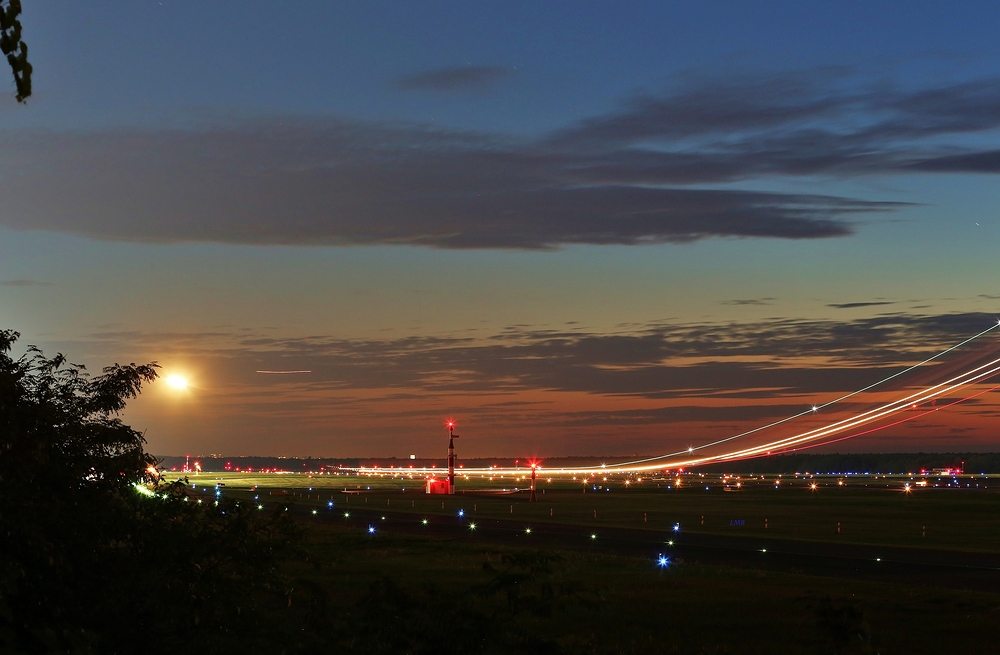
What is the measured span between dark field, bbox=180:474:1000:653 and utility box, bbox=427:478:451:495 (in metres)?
34.7

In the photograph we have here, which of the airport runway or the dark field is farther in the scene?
the airport runway

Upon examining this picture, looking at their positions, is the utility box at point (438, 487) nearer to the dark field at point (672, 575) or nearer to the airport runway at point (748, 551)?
the dark field at point (672, 575)

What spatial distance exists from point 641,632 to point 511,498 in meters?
84.5

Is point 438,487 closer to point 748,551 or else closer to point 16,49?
point 748,551

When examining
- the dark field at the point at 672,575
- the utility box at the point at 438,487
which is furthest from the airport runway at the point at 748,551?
the utility box at the point at 438,487

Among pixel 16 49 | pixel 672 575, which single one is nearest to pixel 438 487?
pixel 672 575

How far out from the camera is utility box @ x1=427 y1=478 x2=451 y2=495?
12062cm

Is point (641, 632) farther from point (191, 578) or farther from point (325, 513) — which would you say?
point (325, 513)

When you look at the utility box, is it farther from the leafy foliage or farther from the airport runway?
the leafy foliage

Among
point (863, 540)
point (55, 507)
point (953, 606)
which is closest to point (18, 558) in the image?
point (55, 507)

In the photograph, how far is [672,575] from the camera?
3688cm

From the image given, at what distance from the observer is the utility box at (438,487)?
396ft

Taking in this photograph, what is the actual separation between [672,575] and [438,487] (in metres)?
88.0

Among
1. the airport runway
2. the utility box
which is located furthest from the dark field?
the utility box
